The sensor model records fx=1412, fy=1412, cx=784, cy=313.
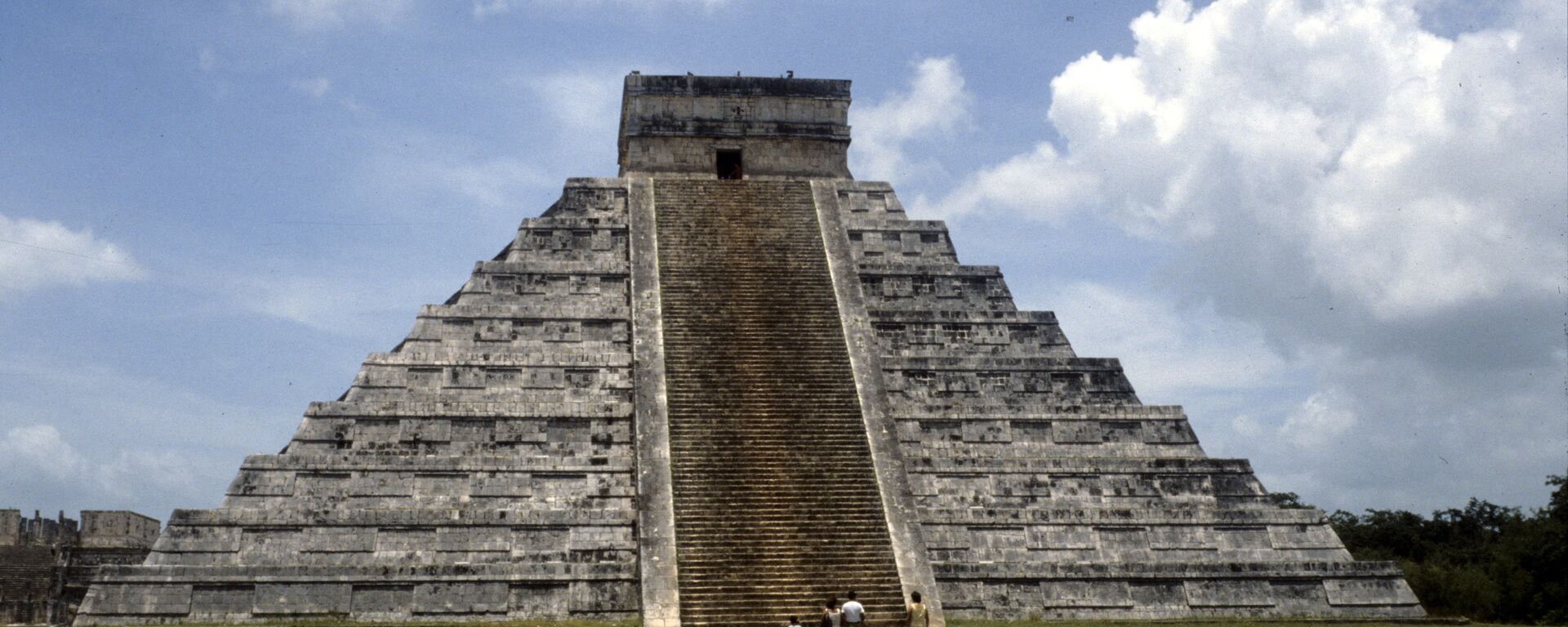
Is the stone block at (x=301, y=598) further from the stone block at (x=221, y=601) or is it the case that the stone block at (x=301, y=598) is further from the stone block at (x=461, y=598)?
the stone block at (x=461, y=598)

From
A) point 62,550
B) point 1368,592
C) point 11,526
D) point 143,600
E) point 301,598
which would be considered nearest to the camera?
point 143,600

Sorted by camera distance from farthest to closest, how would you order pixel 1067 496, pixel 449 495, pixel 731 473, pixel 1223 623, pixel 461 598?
1. pixel 1067 496
2. pixel 449 495
3. pixel 731 473
4. pixel 1223 623
5. pixel 461 598

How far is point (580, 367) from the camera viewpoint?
20625 mm

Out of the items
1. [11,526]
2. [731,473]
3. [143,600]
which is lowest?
[143,600]

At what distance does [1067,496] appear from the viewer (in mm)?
19656

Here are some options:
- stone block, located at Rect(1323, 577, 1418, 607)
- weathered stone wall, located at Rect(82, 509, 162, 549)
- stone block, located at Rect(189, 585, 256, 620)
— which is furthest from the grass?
weathered stone wall, located at Rect(82, 509, 162, 549)

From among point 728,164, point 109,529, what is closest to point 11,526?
point 109,529

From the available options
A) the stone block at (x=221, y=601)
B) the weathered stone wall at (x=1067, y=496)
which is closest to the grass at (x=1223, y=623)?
the weathered stone wall at (x=1067, y=496)

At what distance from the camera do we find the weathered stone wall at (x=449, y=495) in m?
17.5

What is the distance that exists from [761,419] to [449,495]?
4.30 meters

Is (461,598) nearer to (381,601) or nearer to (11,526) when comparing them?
(381,601)

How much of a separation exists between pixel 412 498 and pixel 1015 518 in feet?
26.5

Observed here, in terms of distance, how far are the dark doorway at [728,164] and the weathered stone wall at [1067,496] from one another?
462 cm

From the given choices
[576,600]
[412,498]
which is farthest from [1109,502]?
[412,498]
